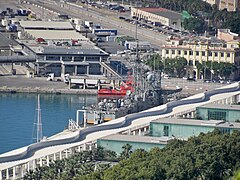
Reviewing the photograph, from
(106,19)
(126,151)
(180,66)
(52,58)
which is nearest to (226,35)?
(180,66)

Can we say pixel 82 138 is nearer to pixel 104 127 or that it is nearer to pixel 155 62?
pixel 104 127

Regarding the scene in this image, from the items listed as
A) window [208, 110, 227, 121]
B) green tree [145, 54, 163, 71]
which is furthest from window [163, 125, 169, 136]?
green tree [145, 54, 163, 71]

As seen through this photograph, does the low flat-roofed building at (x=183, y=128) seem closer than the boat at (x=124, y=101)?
Yes

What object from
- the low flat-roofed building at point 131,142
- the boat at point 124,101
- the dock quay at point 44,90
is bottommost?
the dock quay at point 44,90

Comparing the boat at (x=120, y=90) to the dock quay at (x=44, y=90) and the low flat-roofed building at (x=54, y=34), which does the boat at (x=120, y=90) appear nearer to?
the dock quay at (x=44, y=90)

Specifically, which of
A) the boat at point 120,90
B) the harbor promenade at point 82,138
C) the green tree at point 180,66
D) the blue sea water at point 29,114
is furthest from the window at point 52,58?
the harbor promenade at point 82,138

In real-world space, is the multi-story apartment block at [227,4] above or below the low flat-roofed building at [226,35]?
above

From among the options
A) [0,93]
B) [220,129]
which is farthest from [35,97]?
[220,129]

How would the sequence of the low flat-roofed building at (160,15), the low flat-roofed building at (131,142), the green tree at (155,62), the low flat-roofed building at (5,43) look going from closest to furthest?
the low flat-roofed building at (131,142) < the green tree at (155,62) < the low flat-roofed building at (5,43) < the low flat-roofed building at (160,15)
